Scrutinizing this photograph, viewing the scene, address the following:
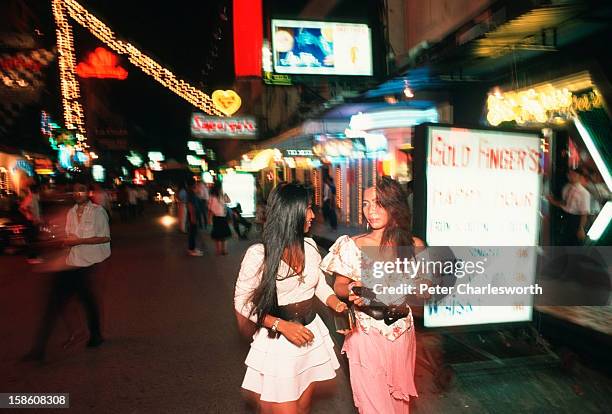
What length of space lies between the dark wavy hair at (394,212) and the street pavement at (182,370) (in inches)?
52.9

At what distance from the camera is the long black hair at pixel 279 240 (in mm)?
2609

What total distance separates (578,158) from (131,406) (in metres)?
8.00

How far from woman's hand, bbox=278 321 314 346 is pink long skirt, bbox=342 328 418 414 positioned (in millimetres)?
451

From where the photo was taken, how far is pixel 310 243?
2859mm

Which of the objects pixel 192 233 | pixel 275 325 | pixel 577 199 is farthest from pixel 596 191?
pixel 192 233

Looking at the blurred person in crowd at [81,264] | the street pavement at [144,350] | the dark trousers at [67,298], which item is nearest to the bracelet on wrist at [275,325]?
the street pavement at [144,350]

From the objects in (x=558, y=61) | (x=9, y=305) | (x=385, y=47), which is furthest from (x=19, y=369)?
(x=385, y=47)

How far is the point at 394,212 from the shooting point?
3.00 meters

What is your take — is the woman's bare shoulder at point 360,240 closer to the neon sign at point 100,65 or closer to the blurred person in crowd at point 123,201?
the neon sign at point 100,65

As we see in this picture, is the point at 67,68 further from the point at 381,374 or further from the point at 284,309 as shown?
the point at 381,374

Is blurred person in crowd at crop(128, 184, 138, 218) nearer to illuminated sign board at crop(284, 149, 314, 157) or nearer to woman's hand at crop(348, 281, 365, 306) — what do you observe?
illuminated sign board at crop(284, 149, 314, 157)

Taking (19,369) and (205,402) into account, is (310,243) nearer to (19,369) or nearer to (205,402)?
(205,402)

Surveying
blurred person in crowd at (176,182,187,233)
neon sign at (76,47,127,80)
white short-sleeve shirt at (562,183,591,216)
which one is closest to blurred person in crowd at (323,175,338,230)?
blurred person in crowd at (176,182,187,233)

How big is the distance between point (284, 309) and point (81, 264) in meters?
3.71
